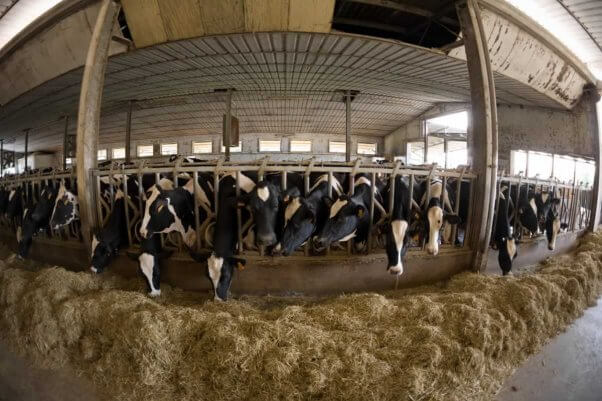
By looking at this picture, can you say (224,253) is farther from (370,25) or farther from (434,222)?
(370,25)

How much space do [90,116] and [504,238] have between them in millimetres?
6300

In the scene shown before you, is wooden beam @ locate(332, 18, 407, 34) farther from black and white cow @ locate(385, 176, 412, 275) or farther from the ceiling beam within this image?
black and white cow @ locate(385, 176, 412, 275)

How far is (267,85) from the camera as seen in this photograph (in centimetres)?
727

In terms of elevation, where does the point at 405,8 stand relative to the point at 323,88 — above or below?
above

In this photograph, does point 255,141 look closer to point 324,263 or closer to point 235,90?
point 235,90

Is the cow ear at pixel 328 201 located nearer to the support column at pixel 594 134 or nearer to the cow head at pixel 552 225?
the cow head at pixel 552 225

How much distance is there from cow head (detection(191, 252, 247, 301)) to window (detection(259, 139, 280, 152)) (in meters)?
11.1

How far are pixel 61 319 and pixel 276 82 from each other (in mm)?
6510

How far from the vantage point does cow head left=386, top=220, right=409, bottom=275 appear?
296cm

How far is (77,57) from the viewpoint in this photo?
531cm

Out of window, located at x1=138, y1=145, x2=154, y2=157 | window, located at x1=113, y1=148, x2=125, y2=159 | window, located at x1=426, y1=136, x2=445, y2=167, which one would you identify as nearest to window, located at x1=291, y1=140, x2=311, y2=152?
window, located at x1=426, y1=136, x2=445, y2=167

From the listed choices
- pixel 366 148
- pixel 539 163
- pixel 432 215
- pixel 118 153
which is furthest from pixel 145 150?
pixel 539 163

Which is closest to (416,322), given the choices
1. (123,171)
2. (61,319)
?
(61,319)

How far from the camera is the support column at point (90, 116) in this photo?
349cm
